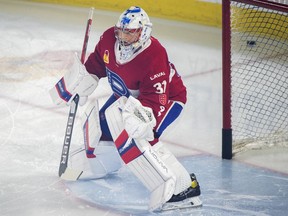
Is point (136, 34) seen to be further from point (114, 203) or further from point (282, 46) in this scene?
point (282, 46)

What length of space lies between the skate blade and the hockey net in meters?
0.70

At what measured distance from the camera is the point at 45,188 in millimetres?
4234

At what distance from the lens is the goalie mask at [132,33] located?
12.7 feet

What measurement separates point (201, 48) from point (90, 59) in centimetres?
267

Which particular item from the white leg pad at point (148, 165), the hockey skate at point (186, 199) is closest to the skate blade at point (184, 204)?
the hockey skate at point (186, 199)

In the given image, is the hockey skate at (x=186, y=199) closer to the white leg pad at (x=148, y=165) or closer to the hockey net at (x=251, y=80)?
the white leg pad at (x=148, y=165)

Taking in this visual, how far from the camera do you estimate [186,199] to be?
407cm

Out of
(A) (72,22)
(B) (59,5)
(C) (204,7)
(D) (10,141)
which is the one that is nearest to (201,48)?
(C) (204,7)

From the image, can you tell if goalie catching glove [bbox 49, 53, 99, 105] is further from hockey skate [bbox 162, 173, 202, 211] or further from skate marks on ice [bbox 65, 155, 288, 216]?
hockey skate [bbox 162, 173, 202, 211]

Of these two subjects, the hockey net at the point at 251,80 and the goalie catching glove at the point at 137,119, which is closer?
the goalie catching glove at the point at 137,119

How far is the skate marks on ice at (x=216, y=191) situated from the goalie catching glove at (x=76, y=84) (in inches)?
17.0

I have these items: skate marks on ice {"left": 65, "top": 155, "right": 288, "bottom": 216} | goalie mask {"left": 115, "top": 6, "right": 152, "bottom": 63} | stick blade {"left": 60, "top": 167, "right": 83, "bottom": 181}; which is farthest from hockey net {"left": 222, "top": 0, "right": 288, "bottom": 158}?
stick blade {"left": 60, "top": 167, "right": 83, "bottom": 181}

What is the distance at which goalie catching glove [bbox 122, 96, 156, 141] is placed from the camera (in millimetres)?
3742

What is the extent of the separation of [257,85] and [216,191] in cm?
161
